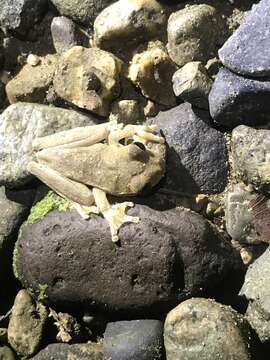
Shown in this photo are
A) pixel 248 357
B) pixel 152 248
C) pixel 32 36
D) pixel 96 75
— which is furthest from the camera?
pixel 32 36

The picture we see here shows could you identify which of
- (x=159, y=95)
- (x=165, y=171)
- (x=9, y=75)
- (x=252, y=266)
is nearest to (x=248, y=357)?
(x=252, y=266)

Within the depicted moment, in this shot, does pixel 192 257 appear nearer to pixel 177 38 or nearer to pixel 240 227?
pixel 240 227

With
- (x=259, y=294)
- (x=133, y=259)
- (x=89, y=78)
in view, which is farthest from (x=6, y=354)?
(x=89, y=78)

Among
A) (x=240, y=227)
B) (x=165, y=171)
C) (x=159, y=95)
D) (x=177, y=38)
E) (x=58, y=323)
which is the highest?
(x=177, y=38)

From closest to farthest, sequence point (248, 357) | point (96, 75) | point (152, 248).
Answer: point (248, 357), point (152, 248), point (96, 75)

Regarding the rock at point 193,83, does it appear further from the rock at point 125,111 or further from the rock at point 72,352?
the rock at point 72,352

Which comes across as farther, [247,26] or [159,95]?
[159,95]
